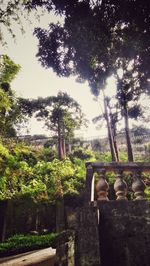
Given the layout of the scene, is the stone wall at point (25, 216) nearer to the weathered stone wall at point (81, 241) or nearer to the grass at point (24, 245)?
the grass at point (24, 245)

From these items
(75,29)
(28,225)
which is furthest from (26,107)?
(75,29)

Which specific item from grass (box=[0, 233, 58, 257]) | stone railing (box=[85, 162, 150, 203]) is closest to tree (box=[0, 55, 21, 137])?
grass (box=[0, 233, 58, 257])

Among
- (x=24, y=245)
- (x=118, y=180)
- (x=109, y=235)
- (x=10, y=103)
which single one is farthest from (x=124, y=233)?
(x=10, y=103)

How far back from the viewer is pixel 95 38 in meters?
8.27

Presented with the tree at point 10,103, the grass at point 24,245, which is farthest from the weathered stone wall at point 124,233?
the tree at point 10,103

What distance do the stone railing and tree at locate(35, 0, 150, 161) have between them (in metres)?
4.90

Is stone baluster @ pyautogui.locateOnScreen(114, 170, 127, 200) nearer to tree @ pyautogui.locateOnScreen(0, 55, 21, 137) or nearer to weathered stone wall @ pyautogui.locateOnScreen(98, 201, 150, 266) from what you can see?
weathered stone wall @ pyautogui.locateOnScreen(98, 201, 150, 266)

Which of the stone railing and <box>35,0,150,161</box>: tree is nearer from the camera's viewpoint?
the stone railing

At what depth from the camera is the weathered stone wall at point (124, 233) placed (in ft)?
12.2

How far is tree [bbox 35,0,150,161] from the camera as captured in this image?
7871mm

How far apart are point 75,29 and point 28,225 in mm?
10204

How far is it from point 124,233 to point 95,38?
6.15 meters

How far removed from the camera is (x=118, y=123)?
22.5m

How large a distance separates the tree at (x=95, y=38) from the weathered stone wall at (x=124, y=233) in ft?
18.4
